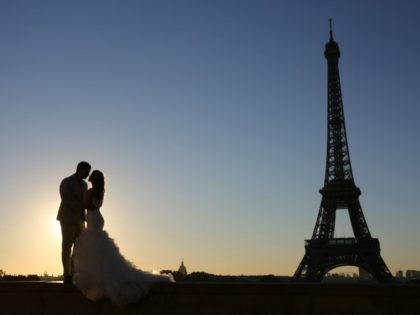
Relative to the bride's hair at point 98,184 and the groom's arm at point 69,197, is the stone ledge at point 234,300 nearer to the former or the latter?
the groom's arm at point 69,197

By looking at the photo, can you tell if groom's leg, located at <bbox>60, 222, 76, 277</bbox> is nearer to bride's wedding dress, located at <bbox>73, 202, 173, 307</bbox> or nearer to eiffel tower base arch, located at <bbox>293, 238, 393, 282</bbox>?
bride's wedding dress, located at <bbox>73, 202, 173, 307</bbox>

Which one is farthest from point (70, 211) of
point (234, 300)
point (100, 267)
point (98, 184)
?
point (234, 300)

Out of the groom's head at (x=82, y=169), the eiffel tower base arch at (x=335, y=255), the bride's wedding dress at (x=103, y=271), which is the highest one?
the eiffel tower base arch at (x=335, y=255)

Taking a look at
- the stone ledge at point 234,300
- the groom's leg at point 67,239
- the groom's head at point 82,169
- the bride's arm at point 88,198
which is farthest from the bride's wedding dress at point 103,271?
the groom's head at point 82,169

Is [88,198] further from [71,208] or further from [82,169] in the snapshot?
[82,169]

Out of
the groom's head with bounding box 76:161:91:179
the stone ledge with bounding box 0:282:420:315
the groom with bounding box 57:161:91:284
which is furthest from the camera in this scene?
the groom's head with bounding box 76:161:91:179

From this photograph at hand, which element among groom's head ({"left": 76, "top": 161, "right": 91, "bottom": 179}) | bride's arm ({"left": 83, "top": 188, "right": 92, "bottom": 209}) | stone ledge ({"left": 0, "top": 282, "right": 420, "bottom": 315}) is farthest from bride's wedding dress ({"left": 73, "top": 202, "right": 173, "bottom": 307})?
groom's head ({"left": 76, "top": 161, "right": 91, "bottom": 179})

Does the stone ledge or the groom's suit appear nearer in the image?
the stone ledge

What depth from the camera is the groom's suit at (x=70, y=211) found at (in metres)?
10.1

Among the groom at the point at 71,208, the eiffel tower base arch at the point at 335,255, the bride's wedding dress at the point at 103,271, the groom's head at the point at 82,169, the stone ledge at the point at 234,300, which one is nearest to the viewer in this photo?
the stone ledge at the point at 234,300

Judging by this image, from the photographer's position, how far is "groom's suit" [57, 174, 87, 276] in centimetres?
1014

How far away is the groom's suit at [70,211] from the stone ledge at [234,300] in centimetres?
81

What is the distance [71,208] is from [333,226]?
189ft

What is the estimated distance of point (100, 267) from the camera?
9195mm
